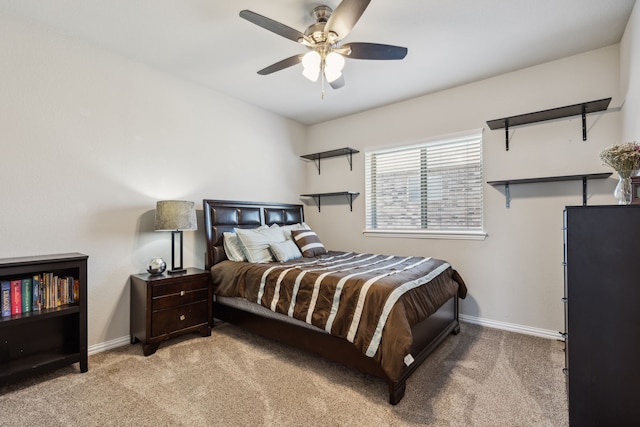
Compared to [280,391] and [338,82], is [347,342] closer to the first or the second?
[280,391]

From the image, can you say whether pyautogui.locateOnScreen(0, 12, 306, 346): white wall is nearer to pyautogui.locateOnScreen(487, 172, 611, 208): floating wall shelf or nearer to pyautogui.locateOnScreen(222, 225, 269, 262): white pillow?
pyautogui.locateOnScreen(222, 225, 269, 262): white pillow

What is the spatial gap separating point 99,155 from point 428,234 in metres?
3.47

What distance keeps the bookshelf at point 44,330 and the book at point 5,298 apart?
0.05m

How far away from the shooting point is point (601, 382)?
56.6 inches

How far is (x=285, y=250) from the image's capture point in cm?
322

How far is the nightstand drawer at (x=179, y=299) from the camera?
261 cm

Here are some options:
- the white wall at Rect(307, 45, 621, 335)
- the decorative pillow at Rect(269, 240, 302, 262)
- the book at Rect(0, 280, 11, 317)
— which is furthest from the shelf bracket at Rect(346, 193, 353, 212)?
the book at Rect(0, 280, 11, 317)

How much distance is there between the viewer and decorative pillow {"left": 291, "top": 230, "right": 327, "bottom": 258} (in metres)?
3.51

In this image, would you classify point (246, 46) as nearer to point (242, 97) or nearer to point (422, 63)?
point (242, 97)

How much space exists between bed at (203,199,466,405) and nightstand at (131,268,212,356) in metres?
0.22

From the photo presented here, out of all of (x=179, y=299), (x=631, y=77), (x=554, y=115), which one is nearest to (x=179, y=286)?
(x=179, y=299)

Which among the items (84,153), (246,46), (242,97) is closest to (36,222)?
(84,153)

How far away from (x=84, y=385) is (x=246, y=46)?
2.90 m

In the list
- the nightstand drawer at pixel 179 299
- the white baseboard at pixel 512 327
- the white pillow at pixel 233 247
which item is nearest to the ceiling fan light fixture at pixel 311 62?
the white pillow at pixel 233 247
